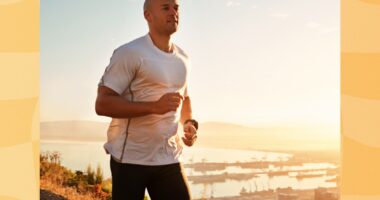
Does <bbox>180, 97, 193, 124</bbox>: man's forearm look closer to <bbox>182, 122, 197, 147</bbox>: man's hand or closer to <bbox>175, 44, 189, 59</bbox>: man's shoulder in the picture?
<bbox>182, 122, 197, 147</bbox>: man's hand

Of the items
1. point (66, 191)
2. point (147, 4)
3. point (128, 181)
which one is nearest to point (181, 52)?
point (147, 4)

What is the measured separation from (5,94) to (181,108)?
1.04 meters

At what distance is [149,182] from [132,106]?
0.43m

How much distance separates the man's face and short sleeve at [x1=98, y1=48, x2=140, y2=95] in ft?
0.76

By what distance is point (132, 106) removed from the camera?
249 centimetres

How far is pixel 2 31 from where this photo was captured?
225 cm

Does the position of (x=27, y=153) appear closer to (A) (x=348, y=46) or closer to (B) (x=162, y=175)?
(B) (x=162, y=175)

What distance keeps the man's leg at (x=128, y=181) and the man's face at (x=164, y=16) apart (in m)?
0.70

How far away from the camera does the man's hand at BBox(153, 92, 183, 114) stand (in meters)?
2.47

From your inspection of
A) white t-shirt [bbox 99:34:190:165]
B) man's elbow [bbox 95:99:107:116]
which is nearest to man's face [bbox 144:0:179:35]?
white t-shirt [bbox 99:34:190:165]

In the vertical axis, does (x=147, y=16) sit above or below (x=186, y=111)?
above

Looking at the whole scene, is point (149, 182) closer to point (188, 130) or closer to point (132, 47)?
point (188, 130)

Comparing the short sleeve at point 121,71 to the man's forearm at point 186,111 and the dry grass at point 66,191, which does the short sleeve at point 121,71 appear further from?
the dry grass at point 66,191

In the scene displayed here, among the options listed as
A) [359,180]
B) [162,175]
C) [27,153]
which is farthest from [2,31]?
[359,180]
